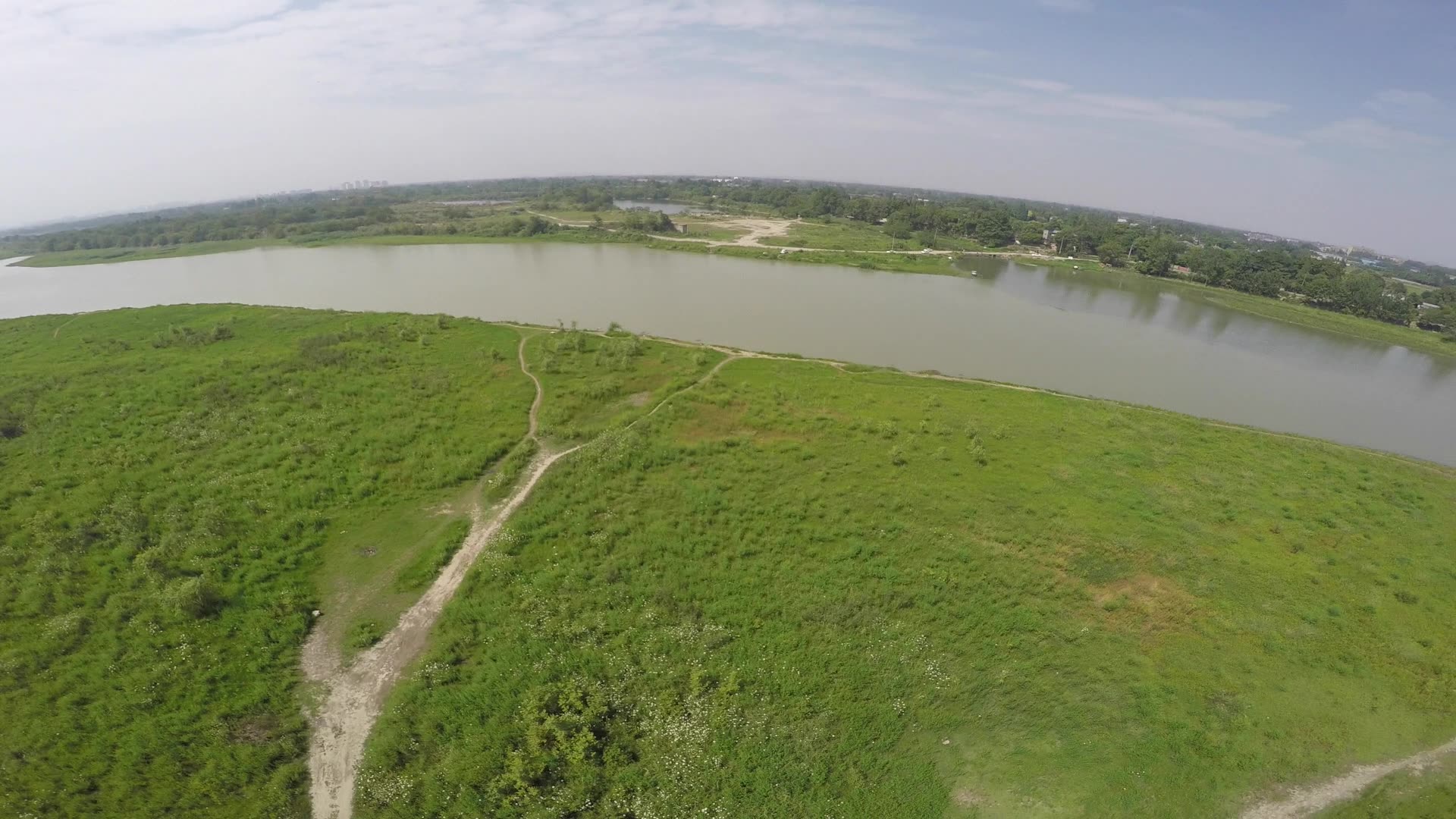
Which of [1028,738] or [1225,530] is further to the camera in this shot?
[1225,530]

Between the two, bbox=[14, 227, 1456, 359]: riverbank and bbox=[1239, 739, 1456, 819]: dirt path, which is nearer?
bbox=[1239, 739, 1456, 819]: dirt path

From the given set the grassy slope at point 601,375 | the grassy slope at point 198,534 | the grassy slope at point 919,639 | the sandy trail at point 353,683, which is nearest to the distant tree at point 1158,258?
the grassy slope at point 919,639

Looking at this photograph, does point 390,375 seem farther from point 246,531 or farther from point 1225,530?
point 1225,530

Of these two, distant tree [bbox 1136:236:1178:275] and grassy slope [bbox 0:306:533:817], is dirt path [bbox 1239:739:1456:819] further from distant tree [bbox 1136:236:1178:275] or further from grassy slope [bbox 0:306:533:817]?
distant tree [bbox 1136:236:1178:275]

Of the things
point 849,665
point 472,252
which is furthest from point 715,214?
point 849,665

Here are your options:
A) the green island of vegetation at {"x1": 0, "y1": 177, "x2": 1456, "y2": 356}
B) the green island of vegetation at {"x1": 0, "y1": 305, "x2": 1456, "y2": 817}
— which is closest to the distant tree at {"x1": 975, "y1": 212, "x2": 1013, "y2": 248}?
the green island of vegetation at {"x1": 0, "y1": 177, "x2": 1456, "y2": 356}

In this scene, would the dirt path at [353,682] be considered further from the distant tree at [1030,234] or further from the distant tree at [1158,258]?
the distant tree at [1030,234]

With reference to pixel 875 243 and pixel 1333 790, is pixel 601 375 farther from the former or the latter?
pixel 875 243
